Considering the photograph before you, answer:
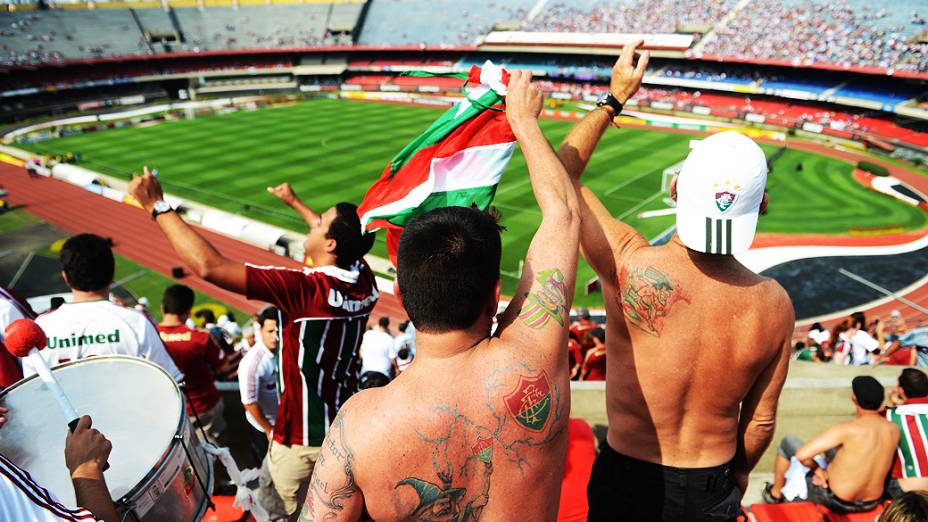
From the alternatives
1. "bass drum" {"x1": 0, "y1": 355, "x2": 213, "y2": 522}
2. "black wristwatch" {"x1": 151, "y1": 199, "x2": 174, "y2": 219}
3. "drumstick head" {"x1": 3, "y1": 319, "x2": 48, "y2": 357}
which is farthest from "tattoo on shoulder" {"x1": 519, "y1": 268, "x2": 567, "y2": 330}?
"black wristwatch" {"x1": 151, "y1": 199, "x2": 174, "y2": 219}

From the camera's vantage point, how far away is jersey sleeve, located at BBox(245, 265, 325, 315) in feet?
9.58

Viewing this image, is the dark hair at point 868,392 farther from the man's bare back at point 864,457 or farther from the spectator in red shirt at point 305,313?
the spectator in red shirt at point 305,313

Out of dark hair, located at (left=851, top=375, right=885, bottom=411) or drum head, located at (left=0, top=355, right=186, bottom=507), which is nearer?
drum head, located at (left=0, top=355, right=186, bottom=507)

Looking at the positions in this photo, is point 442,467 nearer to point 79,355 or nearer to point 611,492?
point 611,492

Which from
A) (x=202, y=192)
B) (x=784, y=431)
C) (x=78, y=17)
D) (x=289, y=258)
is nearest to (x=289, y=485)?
(x=784, y=431)

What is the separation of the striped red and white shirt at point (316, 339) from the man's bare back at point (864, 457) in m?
3.51

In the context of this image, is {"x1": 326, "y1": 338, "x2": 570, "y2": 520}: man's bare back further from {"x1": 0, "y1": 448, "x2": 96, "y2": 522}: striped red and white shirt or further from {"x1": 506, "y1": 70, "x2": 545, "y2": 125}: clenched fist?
{"x1": 506, "y1": 70, "x2": 545, "y2": 125}: clenched fist

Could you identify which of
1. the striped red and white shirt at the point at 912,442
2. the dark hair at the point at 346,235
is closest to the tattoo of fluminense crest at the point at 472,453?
the dark hair at the point at 346,235

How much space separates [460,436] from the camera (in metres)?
1.70

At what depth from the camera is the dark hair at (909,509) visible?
2838 mm

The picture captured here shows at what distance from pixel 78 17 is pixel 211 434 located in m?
69.9

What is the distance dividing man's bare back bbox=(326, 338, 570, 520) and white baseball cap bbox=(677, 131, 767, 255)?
3.10ft

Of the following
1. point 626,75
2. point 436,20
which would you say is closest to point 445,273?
point 626,75

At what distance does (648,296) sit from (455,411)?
1.10 metres
